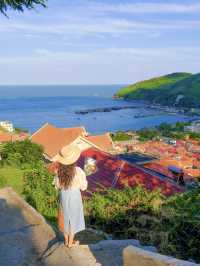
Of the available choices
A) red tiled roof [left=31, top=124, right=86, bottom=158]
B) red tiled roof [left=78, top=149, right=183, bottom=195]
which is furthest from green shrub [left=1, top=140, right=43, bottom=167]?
red tiled roof [left=31, top=124, right=86, bottom=158]

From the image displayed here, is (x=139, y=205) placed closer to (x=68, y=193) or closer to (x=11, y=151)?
(x=68, y=193)

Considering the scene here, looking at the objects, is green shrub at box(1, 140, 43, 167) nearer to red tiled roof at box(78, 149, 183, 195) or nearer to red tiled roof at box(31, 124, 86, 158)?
red tiled roof at box(78, 149, 183, 195)

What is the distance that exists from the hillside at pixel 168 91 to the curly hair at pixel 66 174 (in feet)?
386

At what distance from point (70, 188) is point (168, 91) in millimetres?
139891

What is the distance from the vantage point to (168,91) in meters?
141

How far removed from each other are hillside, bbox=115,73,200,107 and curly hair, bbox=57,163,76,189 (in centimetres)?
11764

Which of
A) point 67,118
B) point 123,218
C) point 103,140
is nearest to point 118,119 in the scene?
point 67,118

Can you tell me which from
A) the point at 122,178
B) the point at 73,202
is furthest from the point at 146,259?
the point at 122,178

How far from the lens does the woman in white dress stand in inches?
155

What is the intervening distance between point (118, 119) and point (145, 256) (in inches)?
3571

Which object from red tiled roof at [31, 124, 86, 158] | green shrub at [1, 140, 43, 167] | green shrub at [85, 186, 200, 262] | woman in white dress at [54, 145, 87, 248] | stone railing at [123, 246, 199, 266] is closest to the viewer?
stone railing at [123, 246, 199, 266]

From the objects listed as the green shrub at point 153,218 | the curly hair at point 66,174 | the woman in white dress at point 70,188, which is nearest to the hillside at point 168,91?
the green shrub at point 153,218

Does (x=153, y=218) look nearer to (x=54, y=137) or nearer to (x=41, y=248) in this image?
(x=41, y=248)

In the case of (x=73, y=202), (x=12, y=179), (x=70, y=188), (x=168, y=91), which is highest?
(x=168, y=91)
